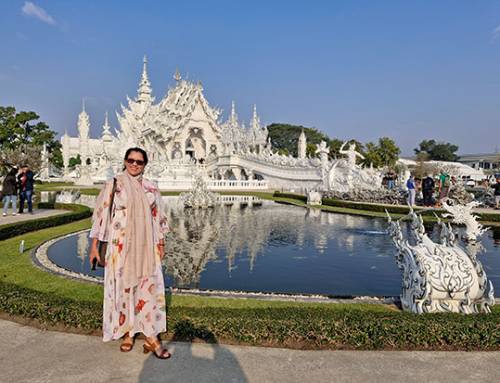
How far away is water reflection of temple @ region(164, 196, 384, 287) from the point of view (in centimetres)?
877

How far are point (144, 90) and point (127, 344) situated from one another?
50943 mm

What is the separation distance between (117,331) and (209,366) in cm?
99

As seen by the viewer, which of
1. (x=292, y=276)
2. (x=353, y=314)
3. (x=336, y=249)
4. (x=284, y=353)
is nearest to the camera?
(x=284, y=353)

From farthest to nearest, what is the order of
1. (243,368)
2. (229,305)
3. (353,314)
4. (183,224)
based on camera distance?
(183,224), (229,305), (353,314), (243,368)

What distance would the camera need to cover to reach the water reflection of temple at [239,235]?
8.77 metres

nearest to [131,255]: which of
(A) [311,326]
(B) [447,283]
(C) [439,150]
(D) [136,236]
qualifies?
(D) [136,236]

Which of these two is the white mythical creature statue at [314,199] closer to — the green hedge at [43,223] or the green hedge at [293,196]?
the green hedge at [293,196]

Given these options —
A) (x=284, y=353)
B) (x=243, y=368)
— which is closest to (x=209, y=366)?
(x=243, y=368)

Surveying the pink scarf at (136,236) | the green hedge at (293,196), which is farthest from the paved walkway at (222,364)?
the green hedge at (293,196)

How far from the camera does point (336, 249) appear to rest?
10375mm

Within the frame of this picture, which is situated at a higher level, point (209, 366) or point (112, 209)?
point (112, 209)

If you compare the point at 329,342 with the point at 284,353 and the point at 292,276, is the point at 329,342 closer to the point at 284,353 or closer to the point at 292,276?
the point at 284,353

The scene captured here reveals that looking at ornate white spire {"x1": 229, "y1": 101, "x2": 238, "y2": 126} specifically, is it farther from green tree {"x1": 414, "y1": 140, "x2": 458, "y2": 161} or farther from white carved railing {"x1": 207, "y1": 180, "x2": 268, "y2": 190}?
green tree {"x1": 414, "y1": 140, "x2": 458, "y2": 161}

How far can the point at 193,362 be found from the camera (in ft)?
12.7
